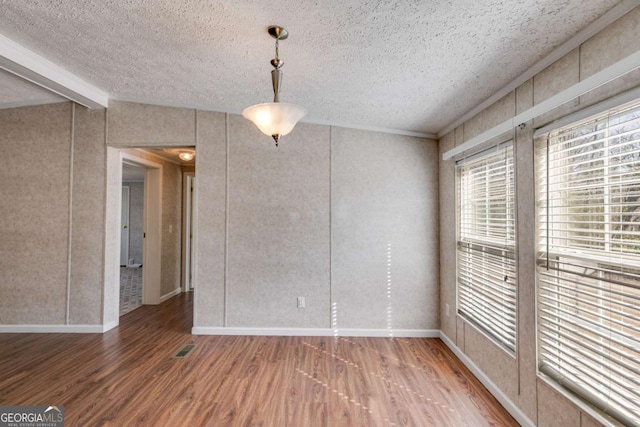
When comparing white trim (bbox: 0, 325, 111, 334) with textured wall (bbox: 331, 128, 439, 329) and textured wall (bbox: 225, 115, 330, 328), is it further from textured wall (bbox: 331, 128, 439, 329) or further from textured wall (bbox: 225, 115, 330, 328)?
textured wall (bbox: 331, 128, 439, 329)

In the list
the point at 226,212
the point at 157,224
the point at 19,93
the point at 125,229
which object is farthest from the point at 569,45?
the point at 125,229

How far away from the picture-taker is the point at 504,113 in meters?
2.44

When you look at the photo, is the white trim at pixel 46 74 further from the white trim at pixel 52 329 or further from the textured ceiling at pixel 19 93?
the white trim at pixel 52 329

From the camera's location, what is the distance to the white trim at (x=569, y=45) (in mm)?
1478

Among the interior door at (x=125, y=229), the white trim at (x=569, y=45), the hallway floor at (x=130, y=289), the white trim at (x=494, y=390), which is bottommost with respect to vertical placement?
the hallway floor at (x=130, y=289)

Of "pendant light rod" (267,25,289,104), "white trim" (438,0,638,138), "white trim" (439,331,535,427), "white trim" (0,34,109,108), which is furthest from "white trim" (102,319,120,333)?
"white trim" (438,0,638,138)

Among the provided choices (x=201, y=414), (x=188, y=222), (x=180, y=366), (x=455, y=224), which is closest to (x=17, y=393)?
(x=180, y=366)

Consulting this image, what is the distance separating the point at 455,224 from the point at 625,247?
1.85 m

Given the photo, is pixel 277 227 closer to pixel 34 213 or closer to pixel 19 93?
pixel 34 213

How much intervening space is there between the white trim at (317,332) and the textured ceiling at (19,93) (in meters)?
3.08

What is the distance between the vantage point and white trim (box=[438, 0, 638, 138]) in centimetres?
148

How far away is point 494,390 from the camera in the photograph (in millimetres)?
2514

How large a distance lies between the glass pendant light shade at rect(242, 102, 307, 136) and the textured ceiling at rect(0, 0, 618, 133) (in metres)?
0.51

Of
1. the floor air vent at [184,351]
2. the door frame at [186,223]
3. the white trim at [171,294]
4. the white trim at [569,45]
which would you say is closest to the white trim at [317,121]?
the white trim at [569,45]
